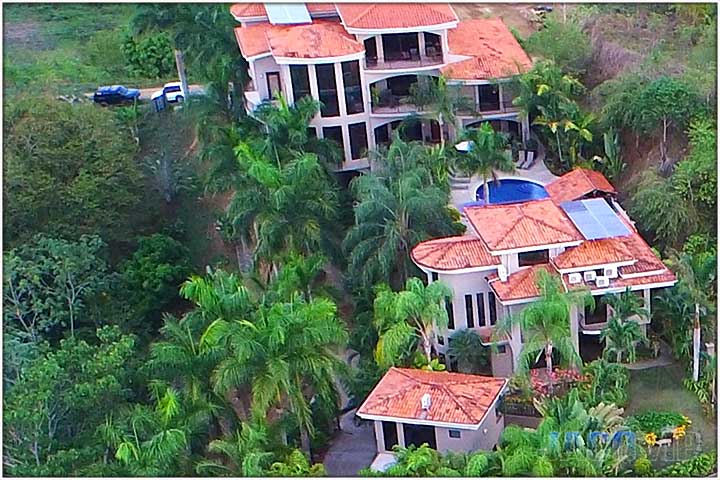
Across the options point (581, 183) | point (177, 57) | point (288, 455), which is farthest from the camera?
point (177, 57)

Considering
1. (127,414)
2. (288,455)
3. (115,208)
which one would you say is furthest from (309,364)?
(115,208)

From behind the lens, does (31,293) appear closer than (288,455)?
No

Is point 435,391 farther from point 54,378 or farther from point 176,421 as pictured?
point 54,378

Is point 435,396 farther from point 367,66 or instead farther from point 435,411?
point 367,66

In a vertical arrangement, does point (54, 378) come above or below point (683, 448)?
above

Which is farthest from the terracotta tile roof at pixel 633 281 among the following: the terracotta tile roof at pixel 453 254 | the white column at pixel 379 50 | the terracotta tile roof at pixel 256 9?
the terracotta tile roof at pixel 256 9

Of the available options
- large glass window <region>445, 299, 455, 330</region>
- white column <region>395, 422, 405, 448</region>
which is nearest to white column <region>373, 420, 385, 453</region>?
white column <region>395, 422, 405, 448</region>

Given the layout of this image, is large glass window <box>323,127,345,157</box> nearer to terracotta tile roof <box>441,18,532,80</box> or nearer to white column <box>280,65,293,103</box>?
white column <box>280,65,293,103</box>
